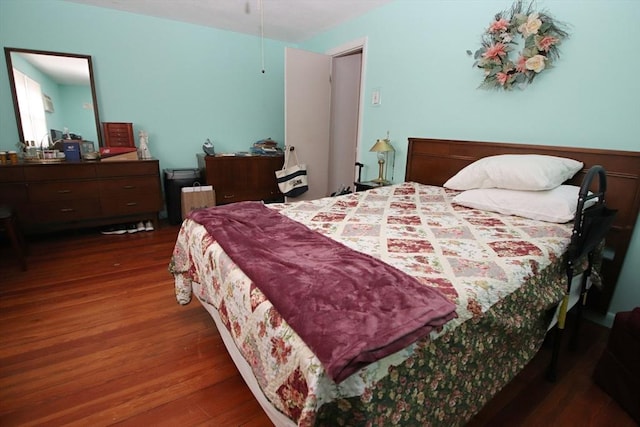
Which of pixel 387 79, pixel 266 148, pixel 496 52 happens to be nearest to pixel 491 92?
pixel 496 52

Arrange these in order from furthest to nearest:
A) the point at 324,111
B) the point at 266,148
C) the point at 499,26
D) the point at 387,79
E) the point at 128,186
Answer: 1. the point at 266,148
2. the point at 324,111
3. the point at 128,186
4. the point at 387,79
5. the point at 499,26

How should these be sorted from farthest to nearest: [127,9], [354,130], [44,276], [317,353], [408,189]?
1. [354,130]
2. [127,9]
3. [408,189]
4. [44,276]
5. [317,353]

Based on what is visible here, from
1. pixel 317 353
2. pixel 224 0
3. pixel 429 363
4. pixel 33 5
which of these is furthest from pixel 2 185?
pixel 429 363

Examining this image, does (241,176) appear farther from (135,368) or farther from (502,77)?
(502,77)

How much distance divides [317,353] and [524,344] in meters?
1.07

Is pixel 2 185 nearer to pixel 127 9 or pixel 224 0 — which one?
pixel 127 9

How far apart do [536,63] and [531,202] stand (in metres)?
0.95

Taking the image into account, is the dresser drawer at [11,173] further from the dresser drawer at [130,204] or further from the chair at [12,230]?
the dresser drawer at [130,204]

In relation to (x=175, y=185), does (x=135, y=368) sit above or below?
below

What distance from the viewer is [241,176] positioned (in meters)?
3.97

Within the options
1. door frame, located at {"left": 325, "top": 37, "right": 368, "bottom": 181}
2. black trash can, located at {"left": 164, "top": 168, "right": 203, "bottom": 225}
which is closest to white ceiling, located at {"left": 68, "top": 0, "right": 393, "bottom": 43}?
door frame, located at {"left": 325, "top": 37, "right": 368, "bottom": 181}

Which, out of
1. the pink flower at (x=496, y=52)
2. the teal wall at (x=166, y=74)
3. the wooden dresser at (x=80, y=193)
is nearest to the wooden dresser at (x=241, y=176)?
the teal wall at (x=166, y=74)

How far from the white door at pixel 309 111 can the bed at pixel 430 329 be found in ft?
6.92

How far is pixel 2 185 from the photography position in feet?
9.02
